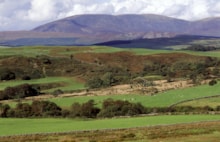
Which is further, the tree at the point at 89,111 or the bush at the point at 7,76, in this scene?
the bush at the point at 7,76

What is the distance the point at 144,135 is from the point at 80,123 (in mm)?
7685

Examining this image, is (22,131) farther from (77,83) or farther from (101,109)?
(77,83)

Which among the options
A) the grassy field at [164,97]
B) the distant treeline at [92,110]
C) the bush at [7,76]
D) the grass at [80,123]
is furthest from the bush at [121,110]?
the bush at [7,76]

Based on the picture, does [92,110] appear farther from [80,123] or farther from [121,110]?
[80,123]

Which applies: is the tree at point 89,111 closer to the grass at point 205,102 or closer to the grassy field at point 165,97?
the grassy field at point 165,97

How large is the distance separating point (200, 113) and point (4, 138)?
682 inches

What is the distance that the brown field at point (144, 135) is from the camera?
30.0m

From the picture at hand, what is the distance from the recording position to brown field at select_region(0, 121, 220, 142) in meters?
30.0

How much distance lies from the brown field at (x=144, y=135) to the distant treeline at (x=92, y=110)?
9446 millimetres

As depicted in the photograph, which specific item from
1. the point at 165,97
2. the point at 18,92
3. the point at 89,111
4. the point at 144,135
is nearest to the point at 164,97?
the point at 165,97

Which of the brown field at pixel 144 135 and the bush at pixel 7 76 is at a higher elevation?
the brown field at pixel 144 135

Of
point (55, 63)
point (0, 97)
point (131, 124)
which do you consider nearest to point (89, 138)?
point (131, 124)

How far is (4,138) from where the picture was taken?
30.2 meters

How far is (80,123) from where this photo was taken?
3688 centimetres
